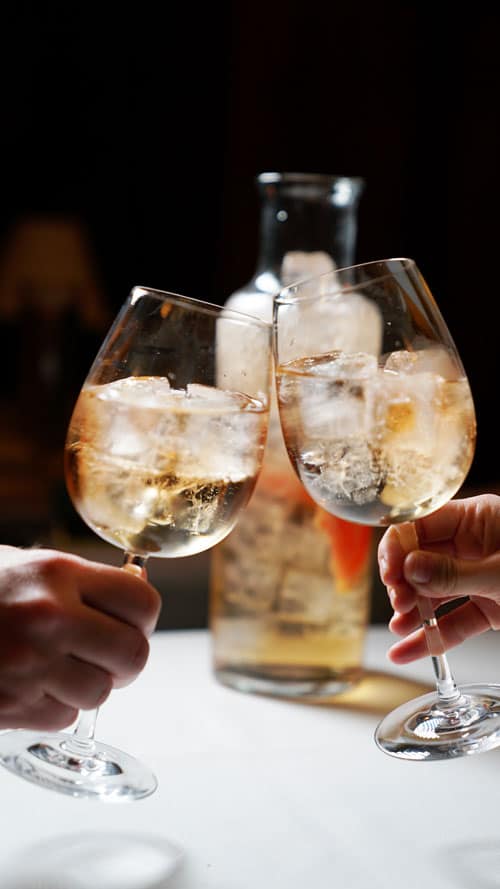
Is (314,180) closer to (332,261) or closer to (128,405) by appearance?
(332,261)

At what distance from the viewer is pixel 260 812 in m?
0.90

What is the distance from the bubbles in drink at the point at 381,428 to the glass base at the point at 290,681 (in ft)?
1.34

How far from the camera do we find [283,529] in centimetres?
125

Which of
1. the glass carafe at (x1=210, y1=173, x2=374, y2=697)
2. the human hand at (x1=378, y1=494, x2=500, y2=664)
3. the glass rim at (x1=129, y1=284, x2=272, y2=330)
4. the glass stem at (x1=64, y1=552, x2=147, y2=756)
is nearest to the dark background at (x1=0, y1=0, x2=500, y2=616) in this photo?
the glass carafe at (x1=210, y1=173, x2=374, y2=697)

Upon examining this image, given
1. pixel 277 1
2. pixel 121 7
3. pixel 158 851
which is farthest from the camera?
pixel 121 7

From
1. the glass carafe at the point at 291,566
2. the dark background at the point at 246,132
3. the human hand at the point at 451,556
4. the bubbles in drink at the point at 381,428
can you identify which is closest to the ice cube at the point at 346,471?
the bubbles in drink at the point at 381,428

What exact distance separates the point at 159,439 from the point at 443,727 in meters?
0.33

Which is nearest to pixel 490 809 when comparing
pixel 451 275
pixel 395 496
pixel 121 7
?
pixel 395 496

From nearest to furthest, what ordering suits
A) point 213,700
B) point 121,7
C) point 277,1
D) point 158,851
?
1. point 158,851
2. point 213,700
3. point 277,1
4. point 121,7

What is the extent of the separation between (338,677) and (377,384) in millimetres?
521

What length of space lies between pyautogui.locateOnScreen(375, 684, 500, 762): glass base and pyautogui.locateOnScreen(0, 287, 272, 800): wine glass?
20cm

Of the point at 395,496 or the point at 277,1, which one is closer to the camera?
the point at 395,496

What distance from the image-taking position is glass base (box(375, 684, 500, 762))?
0.85m

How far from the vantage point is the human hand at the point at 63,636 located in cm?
79
